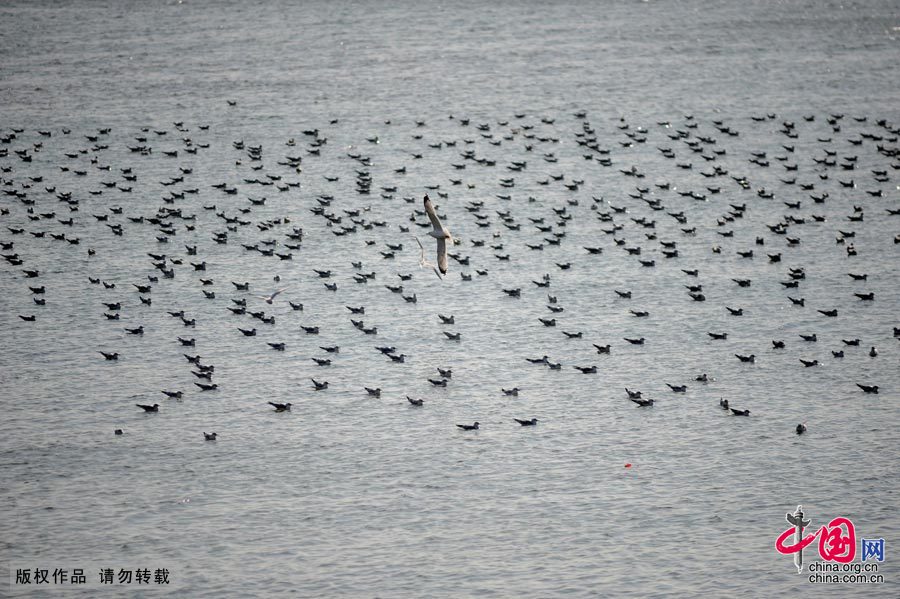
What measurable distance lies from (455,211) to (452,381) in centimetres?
2748

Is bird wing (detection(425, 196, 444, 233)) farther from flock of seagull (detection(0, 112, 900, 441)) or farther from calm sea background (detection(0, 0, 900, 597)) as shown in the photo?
flock of seagull (detection(0, 112, 900, 441))

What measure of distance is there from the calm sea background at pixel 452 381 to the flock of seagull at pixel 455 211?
0.47 m

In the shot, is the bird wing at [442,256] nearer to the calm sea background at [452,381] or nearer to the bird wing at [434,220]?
the bird wing at [434,220]

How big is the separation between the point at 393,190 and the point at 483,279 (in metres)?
15.7

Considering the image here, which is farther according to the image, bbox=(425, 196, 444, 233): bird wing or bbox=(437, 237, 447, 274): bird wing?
bbox=(437, 237, 447, 274): bird wing

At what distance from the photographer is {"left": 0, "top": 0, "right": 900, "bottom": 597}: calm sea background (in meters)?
44.1

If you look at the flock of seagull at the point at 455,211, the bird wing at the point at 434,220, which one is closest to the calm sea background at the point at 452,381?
the flock of seagull at the point at 455,211

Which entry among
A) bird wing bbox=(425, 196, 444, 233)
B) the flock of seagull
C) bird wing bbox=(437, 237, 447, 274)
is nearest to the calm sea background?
the flock of seagull

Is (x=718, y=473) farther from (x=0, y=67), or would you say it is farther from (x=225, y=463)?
(x=0, y=67)

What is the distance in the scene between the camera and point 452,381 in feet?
190

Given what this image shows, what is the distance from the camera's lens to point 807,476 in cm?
4847

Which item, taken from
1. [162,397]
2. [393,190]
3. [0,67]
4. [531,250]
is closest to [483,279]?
[531,250]

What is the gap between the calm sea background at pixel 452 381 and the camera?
4412 centimetres

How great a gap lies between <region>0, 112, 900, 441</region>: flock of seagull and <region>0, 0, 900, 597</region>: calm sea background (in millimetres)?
469
